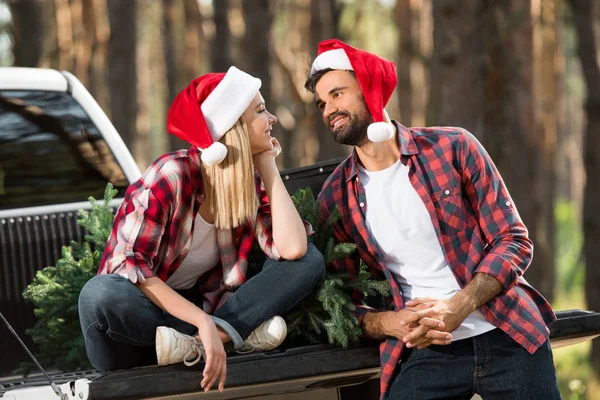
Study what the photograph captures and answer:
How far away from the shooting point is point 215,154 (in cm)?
387

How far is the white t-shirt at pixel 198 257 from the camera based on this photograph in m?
4.04

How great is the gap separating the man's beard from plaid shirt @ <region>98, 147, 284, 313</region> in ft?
1.43

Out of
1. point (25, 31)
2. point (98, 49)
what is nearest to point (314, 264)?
point (25, 31)

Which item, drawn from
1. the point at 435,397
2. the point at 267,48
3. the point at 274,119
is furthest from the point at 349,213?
the point at 267,48

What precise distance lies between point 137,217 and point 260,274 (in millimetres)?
493

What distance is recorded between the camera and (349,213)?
4.27m

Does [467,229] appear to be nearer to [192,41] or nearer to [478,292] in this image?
[478,292]

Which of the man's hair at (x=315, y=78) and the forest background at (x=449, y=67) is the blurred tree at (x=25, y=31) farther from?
the man's hair at (x=315, y=78)

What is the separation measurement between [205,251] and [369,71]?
91cm

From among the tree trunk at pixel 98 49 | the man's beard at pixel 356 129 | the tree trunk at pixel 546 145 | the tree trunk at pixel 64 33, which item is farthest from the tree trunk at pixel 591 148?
the tree trunk at pixel 98 49

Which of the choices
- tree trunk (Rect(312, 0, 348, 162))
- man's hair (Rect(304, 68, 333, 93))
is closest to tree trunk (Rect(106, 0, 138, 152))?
tree trunk (Rect(312, 0, 348, 162))

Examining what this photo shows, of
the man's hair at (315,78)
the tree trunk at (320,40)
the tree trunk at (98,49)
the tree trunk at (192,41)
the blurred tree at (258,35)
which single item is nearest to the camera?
the man's hair at (315,78)

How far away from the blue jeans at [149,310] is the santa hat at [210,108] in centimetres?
52

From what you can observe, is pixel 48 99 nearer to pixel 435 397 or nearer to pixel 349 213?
pixel 349 213
